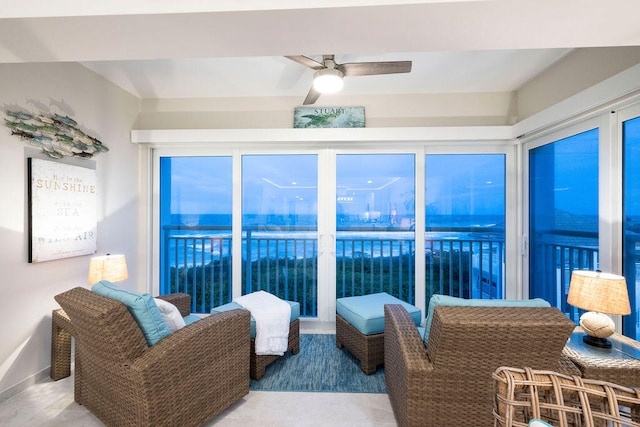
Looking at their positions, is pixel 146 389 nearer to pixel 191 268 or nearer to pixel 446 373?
pixel 446 373

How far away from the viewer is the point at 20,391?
6.42ft

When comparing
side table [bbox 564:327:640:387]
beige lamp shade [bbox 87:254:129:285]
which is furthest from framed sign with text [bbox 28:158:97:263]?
side table [bbox 564:327:640:387]

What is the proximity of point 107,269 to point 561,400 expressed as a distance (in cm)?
283

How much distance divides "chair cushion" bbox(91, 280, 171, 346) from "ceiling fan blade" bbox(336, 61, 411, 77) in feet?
6.28

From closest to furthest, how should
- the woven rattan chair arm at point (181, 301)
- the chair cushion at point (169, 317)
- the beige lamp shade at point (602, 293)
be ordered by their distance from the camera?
the beige lamp shade at point (602, 293) < the chair cushion at point (169, 317) < the woven rattan chair arm at point (181, 301)

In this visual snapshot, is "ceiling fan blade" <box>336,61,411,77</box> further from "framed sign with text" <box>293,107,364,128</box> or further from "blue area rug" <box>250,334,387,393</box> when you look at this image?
"blue area rug" <box>250,334,387,393</box>

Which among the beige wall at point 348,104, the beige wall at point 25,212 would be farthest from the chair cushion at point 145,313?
the beige wall at point 348,104

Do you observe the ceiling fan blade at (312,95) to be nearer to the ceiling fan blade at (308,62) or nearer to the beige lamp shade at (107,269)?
the ceiling fan blade at (308,62)

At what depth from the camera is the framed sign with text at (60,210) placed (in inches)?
79.6

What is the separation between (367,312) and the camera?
2271 millimetres

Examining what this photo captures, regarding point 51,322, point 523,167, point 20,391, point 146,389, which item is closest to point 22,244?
point 51,322

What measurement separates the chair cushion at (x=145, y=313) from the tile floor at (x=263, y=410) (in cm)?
68

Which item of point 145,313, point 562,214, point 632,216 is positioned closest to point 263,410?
point 145,313

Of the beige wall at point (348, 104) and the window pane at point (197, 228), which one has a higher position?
the beige wall at point (348, 104)
